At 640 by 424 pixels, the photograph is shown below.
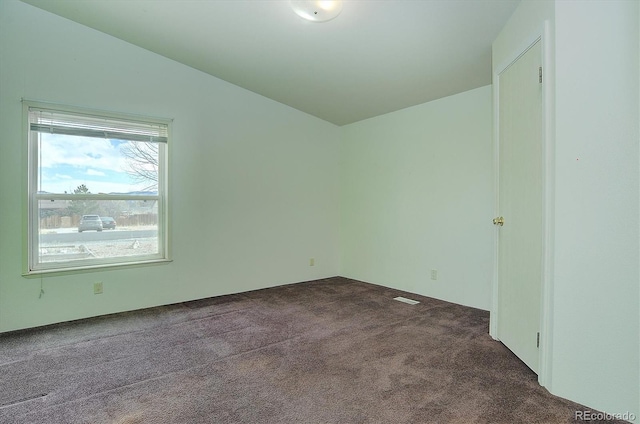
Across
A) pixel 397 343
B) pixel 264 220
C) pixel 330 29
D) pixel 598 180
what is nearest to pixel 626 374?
pixel 598 180

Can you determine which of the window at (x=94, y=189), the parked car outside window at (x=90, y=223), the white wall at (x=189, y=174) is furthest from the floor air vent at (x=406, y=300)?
the parked car outside window at (x=90, y=223)

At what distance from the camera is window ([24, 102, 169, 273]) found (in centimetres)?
304

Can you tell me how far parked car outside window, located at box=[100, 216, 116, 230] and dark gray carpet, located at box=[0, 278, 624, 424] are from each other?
2.93 feet

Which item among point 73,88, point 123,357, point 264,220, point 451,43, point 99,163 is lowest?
point 123,357

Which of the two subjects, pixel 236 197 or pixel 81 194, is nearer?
pixel 81 194

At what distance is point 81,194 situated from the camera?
10.5 feet

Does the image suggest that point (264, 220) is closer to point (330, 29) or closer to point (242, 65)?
point (242, 65)

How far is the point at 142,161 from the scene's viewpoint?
3.57 meters

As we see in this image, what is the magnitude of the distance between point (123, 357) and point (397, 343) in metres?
2.05

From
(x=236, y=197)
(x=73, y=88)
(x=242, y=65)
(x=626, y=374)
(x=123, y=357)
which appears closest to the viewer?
(x=626, y=374)

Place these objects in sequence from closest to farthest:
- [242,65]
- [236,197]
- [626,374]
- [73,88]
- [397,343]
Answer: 1. [626,374]
2. [397,343]
3. [73,88]
4. [242,65]
5. [236,197]

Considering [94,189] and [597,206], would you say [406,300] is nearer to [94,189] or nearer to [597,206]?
[597,206]

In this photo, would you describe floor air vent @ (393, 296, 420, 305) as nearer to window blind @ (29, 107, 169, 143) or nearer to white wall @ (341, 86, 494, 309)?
white wall @ (341, 86, 494, 309)

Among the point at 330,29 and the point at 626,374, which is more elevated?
the point at 330,29
